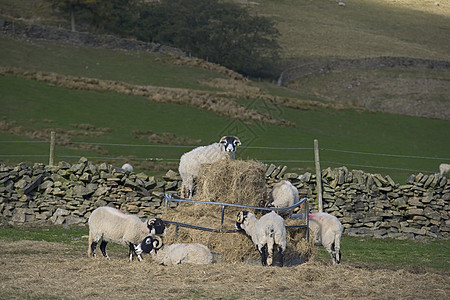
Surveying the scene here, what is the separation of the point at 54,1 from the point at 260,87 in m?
28.3

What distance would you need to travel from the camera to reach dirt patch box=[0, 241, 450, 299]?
28.8ft

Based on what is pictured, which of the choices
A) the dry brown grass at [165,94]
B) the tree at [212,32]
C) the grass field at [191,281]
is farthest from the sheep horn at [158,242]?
the tree at [212,32]

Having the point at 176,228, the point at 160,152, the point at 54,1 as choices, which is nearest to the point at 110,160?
the point at 160,152

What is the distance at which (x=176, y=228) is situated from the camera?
39.8ft

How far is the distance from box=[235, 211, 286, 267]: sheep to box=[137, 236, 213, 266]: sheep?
0.87 meters

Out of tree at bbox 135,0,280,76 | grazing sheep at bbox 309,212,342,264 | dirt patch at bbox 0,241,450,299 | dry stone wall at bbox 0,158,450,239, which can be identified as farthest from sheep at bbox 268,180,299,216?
tree at bbox 135,0,280,76

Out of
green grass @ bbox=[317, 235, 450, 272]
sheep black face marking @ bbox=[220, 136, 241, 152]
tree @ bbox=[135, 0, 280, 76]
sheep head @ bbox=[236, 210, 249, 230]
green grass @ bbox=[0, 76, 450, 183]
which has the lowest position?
green grass @ bbox=[0, 76, 450, 183]

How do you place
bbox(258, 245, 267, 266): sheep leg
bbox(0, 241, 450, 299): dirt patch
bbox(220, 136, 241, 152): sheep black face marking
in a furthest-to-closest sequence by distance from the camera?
bbox(220, 136, 241, 152): sheep black face marking
bbox(258, 245, 267, 266): sheep leg
bbox(0, 241, 450, 299): dirt patch

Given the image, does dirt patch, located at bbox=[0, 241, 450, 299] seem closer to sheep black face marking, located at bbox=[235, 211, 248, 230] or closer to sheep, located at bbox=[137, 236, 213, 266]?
sheep, located at bbox=[137, 236, 213, 266]

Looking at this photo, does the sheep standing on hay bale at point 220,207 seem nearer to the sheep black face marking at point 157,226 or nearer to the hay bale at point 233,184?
the hay bale at point 233,184

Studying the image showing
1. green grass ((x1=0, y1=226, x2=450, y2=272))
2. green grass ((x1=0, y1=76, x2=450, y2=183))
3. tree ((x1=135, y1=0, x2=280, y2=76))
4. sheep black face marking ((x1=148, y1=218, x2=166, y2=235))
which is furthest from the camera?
tree ((x1=135, y1=0, x2=280, y2=76))

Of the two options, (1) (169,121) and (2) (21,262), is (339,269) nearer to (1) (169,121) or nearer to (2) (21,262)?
(2) (21,262)

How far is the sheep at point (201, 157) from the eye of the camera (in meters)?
13.6

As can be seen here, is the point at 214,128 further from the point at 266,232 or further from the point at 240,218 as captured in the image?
the point at 266,232
